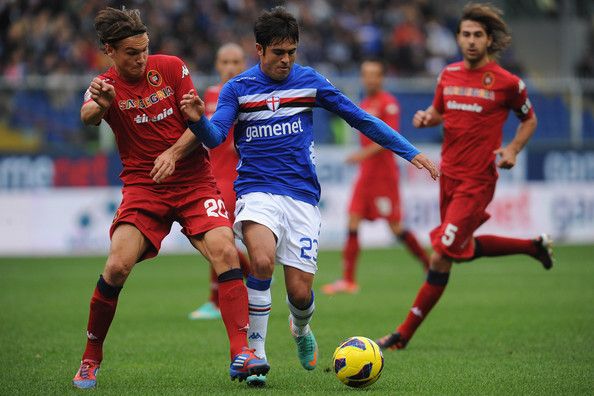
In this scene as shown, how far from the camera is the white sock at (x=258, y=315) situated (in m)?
6.85

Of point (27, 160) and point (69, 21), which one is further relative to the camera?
point (69, 21)

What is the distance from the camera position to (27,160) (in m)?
17.9

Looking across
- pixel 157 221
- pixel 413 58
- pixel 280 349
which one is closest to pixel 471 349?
pixel 280 349

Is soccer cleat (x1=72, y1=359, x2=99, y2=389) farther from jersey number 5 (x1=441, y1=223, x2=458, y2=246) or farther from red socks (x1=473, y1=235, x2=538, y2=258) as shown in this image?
red socks (x1=473, y1=235, x2=538, y2=258)

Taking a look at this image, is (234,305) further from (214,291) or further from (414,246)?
(414,246)

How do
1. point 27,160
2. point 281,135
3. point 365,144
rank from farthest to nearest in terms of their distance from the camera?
point 27,160 → point 365,144 → point 281,135

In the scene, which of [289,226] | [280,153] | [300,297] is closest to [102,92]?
[280,153]

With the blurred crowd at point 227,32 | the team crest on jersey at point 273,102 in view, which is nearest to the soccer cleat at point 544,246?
the team crest on jersey at point 273,102

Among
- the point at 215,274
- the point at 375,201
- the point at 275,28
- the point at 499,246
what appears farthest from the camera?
the point at 375,201

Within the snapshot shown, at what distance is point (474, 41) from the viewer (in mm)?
8641

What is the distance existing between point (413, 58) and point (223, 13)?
4529 mm

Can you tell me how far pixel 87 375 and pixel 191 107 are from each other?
1.84 meters

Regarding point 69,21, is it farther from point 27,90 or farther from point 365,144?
point 365,144

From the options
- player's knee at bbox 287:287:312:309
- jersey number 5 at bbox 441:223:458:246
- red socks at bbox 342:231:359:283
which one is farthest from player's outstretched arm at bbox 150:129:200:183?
red socks at bbox 342:231:359:283
